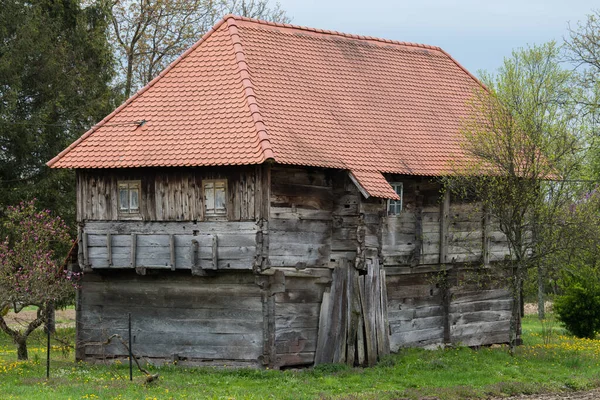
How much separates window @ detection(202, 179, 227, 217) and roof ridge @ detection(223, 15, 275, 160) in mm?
1455

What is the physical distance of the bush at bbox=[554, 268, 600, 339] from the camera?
1211 inches

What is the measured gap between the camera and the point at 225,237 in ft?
72.3

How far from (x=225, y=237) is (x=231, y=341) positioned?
2544mm

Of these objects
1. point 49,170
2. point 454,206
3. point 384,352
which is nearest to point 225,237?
point 384,352

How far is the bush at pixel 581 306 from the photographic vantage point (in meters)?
30.8

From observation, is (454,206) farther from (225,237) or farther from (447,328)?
(225,237)

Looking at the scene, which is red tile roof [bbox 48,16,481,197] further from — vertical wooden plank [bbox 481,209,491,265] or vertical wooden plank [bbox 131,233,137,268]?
vertical wooden plank [bbox 481,209,491,265]

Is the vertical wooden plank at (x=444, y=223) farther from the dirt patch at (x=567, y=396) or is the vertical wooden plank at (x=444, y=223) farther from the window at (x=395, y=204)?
the dirt patch at (x=567, y=396)

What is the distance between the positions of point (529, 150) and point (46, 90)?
16.6 meters

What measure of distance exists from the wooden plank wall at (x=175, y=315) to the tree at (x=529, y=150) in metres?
6.76

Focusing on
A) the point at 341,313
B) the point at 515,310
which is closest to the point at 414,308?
the point at 515,310

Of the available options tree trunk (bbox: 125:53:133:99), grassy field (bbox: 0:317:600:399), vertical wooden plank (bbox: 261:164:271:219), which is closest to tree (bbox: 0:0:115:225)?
tree trunk (bbox: 125:53:133:99)

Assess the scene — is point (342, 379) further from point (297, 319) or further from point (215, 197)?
point (215, 197)

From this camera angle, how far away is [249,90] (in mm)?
23266
